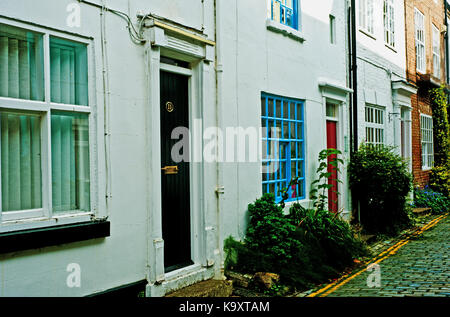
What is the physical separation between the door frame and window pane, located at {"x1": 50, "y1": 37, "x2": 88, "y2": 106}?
876 mm

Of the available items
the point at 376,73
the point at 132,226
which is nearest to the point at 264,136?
the point at 132,226

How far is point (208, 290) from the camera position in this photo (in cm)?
595

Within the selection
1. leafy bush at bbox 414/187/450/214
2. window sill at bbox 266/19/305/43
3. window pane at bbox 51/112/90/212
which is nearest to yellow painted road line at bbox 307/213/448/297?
leafy bush at bbox 414/187/450/214

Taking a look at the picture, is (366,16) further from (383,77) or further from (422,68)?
(422,68)

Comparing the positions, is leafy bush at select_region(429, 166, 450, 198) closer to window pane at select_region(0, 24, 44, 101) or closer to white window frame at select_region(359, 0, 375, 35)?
white window frame at select_region(359, 0, 375, 35)

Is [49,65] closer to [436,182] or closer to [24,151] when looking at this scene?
[24,151]

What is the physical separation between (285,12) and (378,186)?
454cm

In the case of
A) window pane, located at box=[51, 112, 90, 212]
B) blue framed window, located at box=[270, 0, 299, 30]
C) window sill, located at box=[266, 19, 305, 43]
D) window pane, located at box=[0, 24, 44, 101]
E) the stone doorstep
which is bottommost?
the stone doorstep

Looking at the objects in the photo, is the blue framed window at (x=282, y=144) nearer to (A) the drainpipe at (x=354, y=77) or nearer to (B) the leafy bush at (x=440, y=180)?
(A) the drainpipe at (x=354, y=77)

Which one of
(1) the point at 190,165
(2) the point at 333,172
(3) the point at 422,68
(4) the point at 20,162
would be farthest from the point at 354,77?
(4) the point at 20,162

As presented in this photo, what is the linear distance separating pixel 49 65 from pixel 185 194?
8.60 feet

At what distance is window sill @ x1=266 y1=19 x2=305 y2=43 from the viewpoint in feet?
27.9

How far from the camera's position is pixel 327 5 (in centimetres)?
1066

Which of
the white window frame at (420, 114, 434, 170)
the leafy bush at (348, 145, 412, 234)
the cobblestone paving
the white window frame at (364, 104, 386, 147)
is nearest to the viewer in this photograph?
the cobblestone paving
